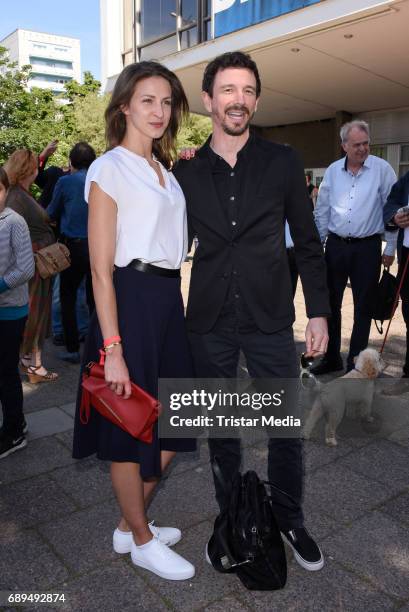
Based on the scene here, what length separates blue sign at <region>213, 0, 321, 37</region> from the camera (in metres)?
11.4

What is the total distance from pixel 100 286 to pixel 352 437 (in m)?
2.59

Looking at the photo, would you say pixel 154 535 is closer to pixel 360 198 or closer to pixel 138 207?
pixel 138 207

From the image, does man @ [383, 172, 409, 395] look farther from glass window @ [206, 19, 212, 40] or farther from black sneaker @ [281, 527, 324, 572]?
glass window @ [206, 19, 212, 40]

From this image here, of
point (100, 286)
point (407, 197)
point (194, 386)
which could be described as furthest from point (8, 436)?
point (407, 197)

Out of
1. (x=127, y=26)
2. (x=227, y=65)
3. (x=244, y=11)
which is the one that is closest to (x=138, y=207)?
(x=227, y=65)

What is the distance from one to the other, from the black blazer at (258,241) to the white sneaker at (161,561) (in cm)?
102

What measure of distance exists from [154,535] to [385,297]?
3288mm

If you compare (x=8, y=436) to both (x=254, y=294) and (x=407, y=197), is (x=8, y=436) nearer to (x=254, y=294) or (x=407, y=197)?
(x=254, y=294)

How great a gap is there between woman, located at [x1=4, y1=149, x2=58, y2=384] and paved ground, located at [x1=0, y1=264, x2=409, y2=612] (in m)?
1.10

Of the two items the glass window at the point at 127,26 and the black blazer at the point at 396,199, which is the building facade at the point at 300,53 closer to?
the glass window at the point at 127,26

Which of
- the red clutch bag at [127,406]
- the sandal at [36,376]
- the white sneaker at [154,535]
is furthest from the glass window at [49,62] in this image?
the red clutch bag at [127,406]

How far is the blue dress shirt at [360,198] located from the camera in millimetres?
4949

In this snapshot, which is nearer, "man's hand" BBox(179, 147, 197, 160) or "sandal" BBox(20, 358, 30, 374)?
"man's hand" BBox(179, 147, 197, 160)

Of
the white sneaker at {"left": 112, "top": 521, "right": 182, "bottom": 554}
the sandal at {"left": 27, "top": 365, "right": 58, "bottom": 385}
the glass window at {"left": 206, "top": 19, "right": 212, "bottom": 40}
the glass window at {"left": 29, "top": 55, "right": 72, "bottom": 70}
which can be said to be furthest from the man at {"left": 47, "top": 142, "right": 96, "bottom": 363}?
the glass window at {"left": 29, "top": 55, "right": 72, "bottom": 70}
